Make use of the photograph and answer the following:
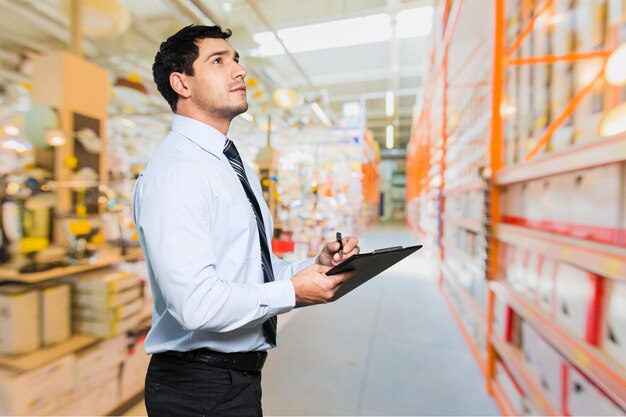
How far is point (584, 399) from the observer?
4.51 ft

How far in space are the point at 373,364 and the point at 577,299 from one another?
5.99ft

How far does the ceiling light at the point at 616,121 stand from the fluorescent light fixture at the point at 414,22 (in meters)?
6.65

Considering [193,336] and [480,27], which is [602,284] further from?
[480,27]

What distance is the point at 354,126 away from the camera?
11242 millimetres

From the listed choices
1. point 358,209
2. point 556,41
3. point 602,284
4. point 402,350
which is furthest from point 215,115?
point 358,209

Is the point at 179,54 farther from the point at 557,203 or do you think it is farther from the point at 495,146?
the point at 495,146

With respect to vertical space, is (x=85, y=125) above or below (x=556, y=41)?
below

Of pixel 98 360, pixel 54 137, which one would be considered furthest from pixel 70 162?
pixel 98 360

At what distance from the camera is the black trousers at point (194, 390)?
3.50 feet

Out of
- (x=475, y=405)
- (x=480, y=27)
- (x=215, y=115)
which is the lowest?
(x=475, y=405)

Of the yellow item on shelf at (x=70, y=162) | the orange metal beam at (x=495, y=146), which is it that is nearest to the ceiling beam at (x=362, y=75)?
the orange metal beam at (x=495, y=146)

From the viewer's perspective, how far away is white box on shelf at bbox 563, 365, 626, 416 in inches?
48.2

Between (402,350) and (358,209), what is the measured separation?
27.5 feet

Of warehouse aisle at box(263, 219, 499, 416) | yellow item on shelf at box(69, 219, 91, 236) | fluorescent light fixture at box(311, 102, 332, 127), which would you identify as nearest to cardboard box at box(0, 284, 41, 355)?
A: yellow item on shelf at box(69, 219, 91, 236)
